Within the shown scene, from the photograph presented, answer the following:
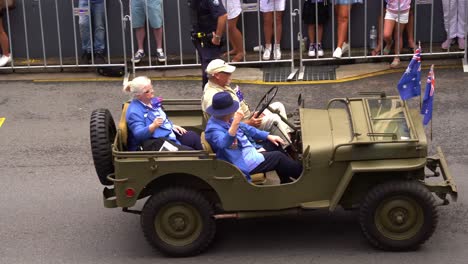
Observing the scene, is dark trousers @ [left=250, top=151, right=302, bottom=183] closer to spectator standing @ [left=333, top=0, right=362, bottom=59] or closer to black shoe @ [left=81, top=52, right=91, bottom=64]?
spectator standing @ [left=333, top=0, right=362, bottom=59]

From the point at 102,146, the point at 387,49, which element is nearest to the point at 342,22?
the point at 387,49

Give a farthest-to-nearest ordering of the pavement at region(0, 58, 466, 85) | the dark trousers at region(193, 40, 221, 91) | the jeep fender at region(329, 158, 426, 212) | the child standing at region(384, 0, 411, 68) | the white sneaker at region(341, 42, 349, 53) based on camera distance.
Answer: the white sneaker at region(341, 42, 349, 53) → the child standing at region(384, 0, 411, 68) → the pavement at region(0, 58, 466, 85) → the dark trousers at region(193, 40, 221, 91) → the jeep fender at region(329, 158, 426, 212)

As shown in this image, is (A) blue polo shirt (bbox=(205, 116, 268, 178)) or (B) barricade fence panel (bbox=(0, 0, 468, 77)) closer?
(A) blue polo shirt (bbox=(205, 116, 268, 178))

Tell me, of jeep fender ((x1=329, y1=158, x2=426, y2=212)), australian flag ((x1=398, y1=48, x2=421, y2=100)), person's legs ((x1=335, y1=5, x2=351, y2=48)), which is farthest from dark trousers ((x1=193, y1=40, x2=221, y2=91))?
jeep fender ((x1=329, y1=158, x2=426, y2=212))

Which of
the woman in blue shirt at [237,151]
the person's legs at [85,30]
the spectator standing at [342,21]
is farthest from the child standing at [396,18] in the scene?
the woman in blue shirt at [237,151]

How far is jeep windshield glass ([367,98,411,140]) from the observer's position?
6.80 m

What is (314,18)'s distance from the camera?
12.9m

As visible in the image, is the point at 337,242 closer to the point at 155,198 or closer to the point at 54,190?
the point at 155,198

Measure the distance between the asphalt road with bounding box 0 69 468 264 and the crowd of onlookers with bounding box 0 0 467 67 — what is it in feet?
4.93

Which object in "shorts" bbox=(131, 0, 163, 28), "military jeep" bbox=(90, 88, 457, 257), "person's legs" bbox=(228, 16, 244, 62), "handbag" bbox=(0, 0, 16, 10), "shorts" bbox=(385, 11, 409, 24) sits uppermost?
"handbag" bbox=(0, 0, 16, 10)

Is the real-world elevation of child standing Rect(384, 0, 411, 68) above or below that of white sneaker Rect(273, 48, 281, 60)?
above

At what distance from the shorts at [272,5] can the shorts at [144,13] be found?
1.52 m

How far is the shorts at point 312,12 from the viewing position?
42.2 ft

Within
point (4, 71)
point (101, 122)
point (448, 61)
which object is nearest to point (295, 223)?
point (101, 122)
